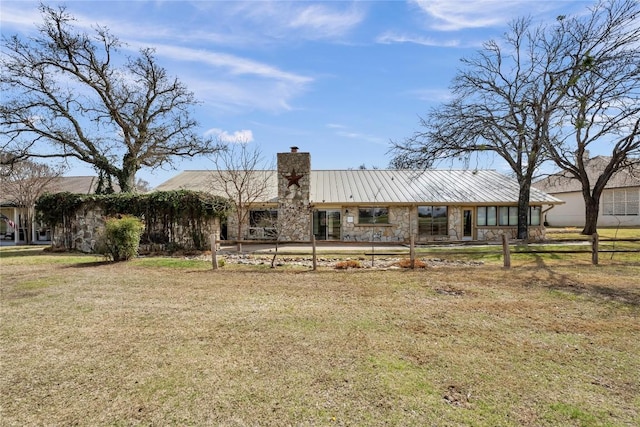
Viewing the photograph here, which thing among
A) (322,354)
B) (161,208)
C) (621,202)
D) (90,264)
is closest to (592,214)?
(621,202)

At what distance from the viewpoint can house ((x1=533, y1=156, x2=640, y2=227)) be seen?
86.2 feet

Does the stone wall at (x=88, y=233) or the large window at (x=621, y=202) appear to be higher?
the large window at (x=621, y=202)

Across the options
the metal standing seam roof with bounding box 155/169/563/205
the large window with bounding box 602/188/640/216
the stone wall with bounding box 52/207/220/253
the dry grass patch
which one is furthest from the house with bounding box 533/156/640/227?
the stone wall with bounding box 52/207/220/253

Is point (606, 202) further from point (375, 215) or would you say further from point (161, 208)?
point (161, 208)

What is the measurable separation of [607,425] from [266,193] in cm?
1849

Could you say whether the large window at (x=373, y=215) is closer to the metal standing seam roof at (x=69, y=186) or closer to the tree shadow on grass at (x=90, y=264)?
the tree shadow on grass at (x=90, y=264)

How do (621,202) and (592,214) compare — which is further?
(621,202)

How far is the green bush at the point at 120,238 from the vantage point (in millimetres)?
11594

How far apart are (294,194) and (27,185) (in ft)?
52.6

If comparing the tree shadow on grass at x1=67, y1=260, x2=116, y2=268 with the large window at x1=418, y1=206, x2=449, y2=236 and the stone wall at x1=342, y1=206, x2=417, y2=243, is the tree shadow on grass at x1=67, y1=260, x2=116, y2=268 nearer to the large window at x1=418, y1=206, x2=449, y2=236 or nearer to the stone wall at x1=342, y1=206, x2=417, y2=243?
the stone wall at x1=342, y1=206, x2=417, y2=243

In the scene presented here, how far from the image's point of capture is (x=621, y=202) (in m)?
27.2

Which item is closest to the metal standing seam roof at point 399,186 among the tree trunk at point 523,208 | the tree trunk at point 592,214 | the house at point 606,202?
the tree trunk at point 523,208

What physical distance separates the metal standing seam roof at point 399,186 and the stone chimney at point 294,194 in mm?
861

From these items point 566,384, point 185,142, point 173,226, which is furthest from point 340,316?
point 185,142
